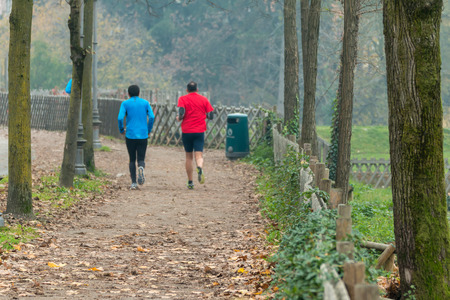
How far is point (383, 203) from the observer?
1778cm

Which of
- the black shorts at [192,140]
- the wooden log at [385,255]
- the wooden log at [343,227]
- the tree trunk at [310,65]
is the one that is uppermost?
the tree trunk at [310,65]

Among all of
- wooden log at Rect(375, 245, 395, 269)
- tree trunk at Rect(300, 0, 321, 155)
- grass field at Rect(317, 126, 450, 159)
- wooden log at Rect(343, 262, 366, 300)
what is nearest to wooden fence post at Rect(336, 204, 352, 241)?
wooden log at Rect(343, 262, 366, 300)

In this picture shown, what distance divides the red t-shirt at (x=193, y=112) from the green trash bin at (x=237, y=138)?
7.63 m

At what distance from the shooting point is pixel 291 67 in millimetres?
18641

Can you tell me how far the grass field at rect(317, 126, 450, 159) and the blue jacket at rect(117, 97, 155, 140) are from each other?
89.7ft

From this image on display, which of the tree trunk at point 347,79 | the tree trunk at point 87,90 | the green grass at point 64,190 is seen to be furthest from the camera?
the tree trunk at point 87,90

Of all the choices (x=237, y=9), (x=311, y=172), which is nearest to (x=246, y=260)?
(x=311, y=172)

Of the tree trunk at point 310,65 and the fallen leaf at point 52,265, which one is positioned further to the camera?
the tree trunk at point 310,65

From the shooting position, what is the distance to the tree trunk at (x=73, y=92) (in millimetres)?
11859

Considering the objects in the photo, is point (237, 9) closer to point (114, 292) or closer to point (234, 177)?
point (234, 177)

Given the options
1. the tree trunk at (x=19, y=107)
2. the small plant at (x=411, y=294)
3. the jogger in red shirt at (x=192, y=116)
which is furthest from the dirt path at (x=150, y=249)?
the small plant at (x=411, y=294)

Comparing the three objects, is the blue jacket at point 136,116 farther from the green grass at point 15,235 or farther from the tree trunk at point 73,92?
the green grass at point 15,235

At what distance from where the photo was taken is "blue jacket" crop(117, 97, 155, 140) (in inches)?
517

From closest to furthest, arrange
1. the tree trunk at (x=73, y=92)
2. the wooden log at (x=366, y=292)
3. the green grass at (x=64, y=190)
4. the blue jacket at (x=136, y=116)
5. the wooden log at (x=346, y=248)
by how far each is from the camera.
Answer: the wooden log at (x=366, y=292) → the wooden log at (x=346, y=248) → the green grass at (x=64, y=190) → the tree trunk at (x=73, y=92) → the blue jacket at (x=136, y=116)
